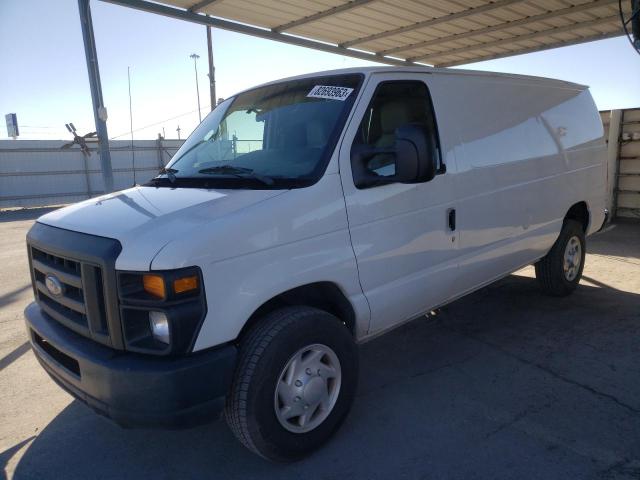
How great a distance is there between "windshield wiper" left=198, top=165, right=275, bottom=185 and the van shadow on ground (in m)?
1.62

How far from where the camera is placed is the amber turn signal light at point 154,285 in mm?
2242

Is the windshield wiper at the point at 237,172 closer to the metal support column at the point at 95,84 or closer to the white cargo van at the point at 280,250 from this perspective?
the white cargo van at the point at 280,250

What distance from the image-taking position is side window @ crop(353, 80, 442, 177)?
313 centimetres

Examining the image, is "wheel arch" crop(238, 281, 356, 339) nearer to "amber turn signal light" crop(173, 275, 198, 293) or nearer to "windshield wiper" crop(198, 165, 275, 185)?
"amber turn signal light" crop(173, 275, 198, 293)

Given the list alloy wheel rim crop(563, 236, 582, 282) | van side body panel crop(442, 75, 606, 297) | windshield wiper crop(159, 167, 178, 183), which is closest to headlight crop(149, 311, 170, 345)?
windshield wiper crop(159, 167, 178, 183)

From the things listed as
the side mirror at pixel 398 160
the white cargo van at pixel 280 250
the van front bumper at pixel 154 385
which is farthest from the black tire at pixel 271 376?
the side mirror at pixel 398 160

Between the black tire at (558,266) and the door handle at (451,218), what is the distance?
7.11 feet

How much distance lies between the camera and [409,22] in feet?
25.9

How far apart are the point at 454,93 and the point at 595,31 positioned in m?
6.26

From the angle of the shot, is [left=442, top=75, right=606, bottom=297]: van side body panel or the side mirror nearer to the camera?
the side mirror

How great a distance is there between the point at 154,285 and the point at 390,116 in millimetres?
1989

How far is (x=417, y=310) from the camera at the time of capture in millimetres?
3543

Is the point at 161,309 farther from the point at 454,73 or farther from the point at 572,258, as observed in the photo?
the point at 572,258

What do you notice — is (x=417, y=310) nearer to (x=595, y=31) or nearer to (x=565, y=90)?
(x=565, y=90)
